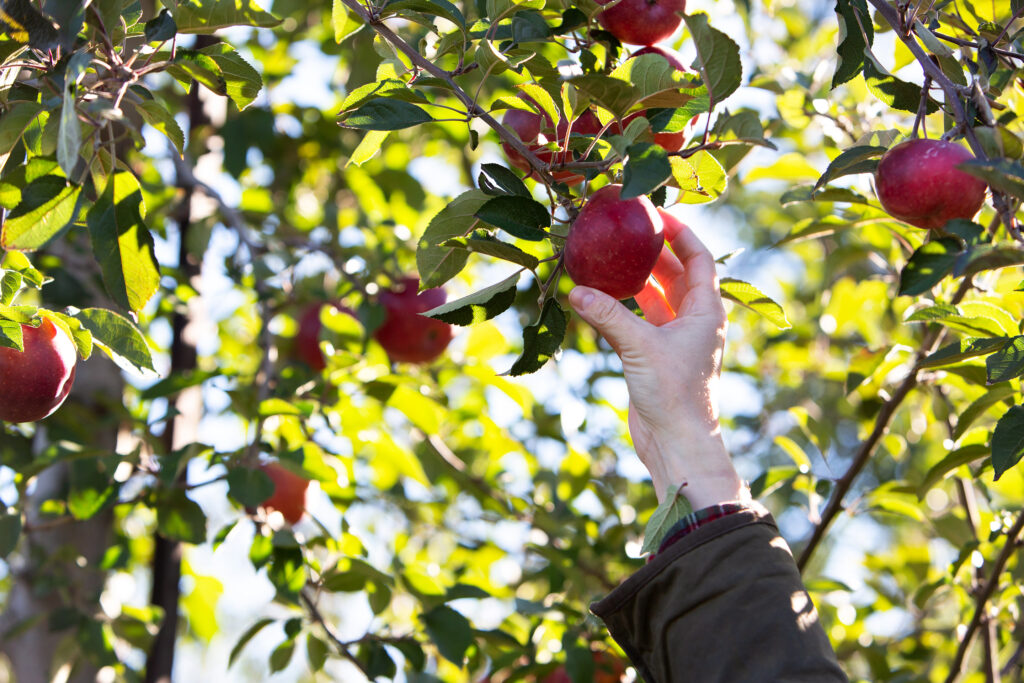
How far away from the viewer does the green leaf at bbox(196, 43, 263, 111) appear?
110cm

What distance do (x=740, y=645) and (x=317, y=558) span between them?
3.45 ft

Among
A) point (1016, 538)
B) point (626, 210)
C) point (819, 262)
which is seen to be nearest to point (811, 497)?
point (1016, 538)

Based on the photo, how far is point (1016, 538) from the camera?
139 centimetres

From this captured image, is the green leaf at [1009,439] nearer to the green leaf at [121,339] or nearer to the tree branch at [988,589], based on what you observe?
the tree branch at [988,589]

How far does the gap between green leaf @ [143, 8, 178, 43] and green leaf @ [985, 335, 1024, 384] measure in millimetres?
987

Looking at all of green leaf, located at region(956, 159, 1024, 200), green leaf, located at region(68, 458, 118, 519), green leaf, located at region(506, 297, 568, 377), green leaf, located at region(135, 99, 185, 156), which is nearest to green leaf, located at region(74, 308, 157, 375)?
green leaf, located at region(135, 99, 185, 156)

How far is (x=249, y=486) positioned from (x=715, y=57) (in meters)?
1.03

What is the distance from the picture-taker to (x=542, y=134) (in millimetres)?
1132

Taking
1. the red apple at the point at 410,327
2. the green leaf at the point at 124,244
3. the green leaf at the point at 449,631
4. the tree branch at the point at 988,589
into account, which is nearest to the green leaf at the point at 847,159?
the tree branch at the point at 988,589

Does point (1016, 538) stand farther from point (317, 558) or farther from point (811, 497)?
point (317, 558)

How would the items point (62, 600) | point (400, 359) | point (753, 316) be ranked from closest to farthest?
point (62, 600)
point (400, 359)
point (753, 316)

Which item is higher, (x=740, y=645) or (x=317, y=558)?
(x=740, y=645)

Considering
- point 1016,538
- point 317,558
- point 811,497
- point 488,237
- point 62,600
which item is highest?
point 488,237

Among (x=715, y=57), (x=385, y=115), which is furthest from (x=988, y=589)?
(x=385, y=115)
